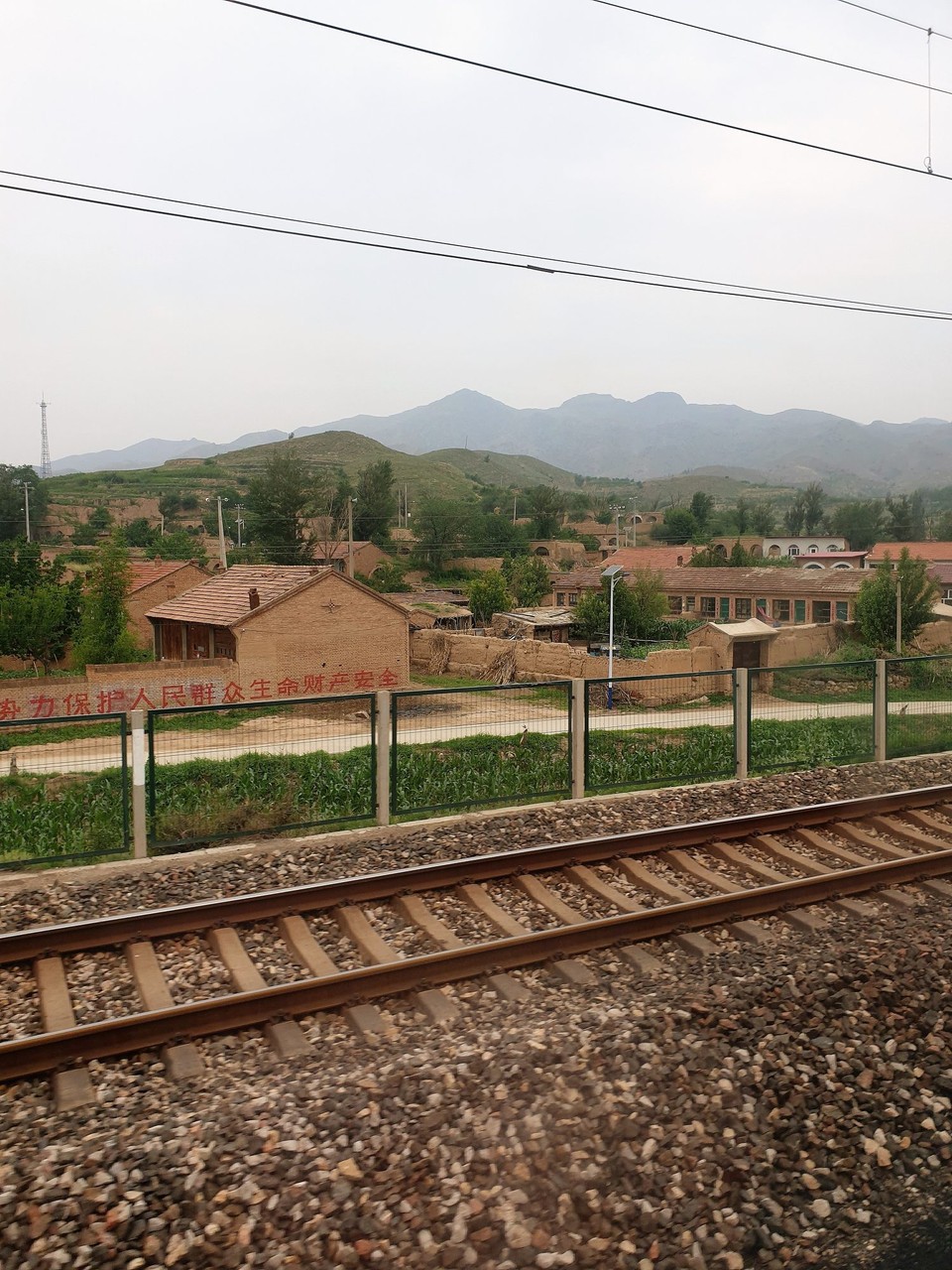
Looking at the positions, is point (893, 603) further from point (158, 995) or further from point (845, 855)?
point (158, 995)

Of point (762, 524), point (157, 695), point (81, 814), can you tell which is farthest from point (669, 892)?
point (762, 524)

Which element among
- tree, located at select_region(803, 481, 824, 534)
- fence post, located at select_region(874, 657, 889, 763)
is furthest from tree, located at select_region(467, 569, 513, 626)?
tree, located at select_region(803, 481, 824, 534)

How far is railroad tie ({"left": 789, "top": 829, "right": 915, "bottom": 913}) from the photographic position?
24.9 ft

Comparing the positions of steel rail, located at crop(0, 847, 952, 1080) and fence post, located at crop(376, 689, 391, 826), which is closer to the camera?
steel rail, located at crop(0, 847, 952, 1080)

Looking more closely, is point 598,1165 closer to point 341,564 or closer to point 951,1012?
point 951,1012

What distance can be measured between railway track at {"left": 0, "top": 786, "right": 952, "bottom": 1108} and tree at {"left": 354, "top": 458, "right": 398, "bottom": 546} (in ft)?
295

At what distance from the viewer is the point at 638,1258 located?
390 cm

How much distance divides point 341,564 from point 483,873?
70389 mm

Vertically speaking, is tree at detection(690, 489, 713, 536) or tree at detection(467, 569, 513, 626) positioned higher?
tree at detection(690, 489, 713, 536)

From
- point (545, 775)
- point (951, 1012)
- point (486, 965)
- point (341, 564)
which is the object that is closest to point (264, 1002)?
point (486, 965)

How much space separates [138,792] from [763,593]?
171 feet

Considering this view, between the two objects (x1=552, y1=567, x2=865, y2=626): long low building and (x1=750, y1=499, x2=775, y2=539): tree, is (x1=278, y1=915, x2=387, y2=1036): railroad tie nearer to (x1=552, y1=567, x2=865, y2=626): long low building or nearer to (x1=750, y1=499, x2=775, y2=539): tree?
(x1=552, y1=567, x2=865, y2=626): long low building

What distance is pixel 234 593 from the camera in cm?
3359

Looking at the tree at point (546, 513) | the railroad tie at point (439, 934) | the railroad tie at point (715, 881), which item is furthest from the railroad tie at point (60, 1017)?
the tree at point (546, 513)
